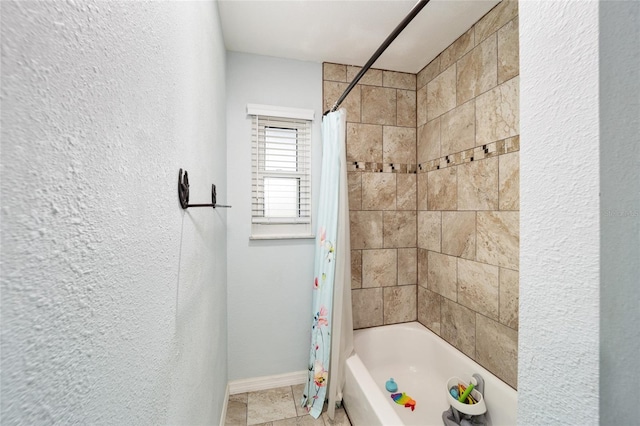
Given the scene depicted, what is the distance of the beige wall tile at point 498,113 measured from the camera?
131 centimetres

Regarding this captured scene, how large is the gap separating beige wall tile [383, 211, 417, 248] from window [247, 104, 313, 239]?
0.66 metres

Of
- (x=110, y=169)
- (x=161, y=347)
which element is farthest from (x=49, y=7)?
(x=161, y=347)

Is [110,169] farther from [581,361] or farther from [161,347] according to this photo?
[581,361]

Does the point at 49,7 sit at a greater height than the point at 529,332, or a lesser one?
greater

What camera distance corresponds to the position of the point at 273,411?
5.32 ft

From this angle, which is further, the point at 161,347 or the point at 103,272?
the point at 161,347

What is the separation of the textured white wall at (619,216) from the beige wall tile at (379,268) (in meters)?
1.68

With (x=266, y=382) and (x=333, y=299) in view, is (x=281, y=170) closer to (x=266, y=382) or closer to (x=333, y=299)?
(x=333, y=299)

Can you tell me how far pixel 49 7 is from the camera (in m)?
0.24

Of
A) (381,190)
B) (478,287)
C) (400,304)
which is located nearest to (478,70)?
(381,190)

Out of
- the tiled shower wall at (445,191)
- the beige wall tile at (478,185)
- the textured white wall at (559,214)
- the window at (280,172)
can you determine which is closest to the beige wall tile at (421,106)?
the tiled shower wall at (445,191)

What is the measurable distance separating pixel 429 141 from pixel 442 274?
1.04 metres

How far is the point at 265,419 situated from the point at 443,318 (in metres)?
1.40

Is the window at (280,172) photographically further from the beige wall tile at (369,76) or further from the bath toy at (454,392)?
the bath toy at (454,392)
